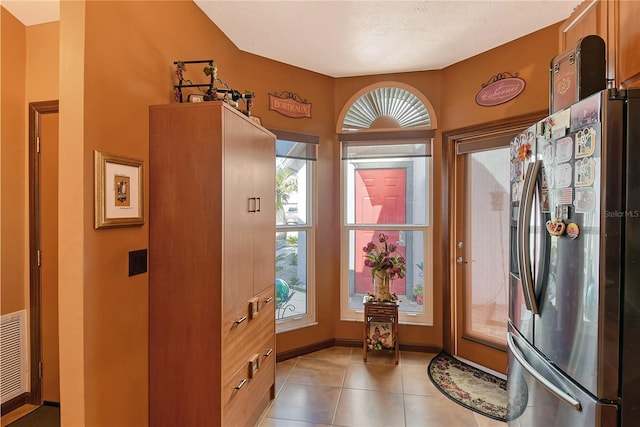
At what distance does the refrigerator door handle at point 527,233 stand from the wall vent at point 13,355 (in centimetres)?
316

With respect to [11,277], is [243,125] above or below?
above

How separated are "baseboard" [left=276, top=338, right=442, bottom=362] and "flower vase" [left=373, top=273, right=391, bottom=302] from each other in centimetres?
61

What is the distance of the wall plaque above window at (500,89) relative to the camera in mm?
2682

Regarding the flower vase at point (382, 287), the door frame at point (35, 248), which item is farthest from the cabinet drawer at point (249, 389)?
the door frame at point (35, 248)

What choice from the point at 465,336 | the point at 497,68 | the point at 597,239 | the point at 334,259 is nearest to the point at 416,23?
the point at 497,68

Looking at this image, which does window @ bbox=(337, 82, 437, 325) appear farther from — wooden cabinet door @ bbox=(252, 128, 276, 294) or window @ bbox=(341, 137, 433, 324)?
wooden cabinet door @ bbox=(252, 128, 276, 294)

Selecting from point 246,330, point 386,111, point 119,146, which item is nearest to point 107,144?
point 119,146

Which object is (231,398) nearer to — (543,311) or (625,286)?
(543,311)

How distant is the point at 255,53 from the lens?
9.78 ft

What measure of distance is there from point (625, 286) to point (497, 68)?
2268mm

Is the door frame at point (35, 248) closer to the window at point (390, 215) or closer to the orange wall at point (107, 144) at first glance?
the orange wall at point (107, 144)

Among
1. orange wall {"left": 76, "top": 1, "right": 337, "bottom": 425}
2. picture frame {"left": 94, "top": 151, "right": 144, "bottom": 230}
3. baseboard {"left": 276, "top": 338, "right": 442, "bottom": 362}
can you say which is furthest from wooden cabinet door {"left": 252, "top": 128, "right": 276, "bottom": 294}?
baseboard {"left": 276, "top": 338, "right": 442, "bottom": 362}

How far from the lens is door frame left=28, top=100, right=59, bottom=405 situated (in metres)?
2.38

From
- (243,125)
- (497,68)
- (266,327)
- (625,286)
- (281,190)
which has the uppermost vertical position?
(497,68)
